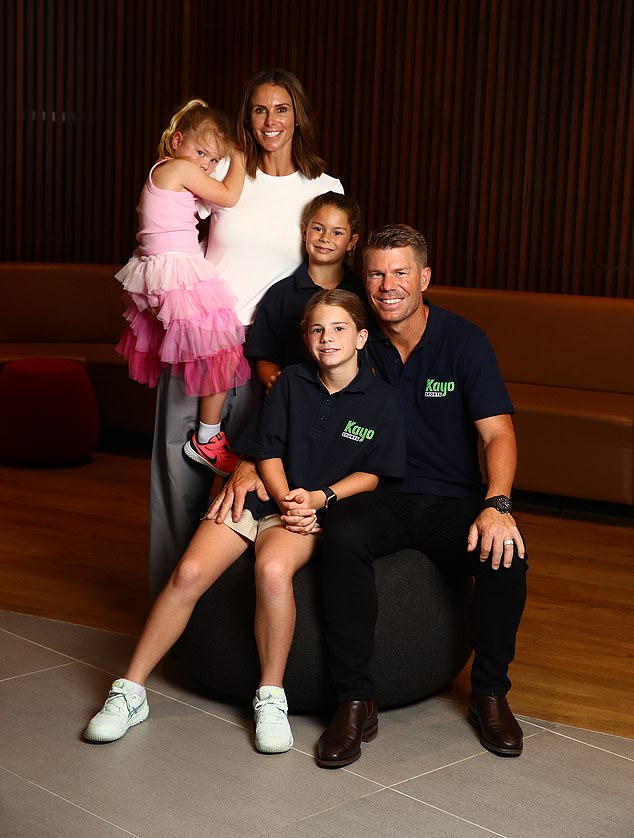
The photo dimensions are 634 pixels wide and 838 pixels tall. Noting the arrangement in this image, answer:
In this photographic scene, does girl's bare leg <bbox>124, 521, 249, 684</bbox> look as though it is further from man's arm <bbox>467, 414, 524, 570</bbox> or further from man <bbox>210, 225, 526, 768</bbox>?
man's arm <bbox>467, 414, 524, 570</bbox>

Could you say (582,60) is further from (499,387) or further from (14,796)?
(14,796)

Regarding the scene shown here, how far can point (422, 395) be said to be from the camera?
3.11 m

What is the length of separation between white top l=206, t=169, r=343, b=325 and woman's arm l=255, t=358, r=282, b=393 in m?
0.14

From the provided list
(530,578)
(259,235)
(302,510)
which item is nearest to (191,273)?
(259,235)

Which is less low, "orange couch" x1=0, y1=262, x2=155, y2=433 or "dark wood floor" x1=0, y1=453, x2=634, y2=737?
"orange couch" x1=0, y1=262, x2=155, y2=433

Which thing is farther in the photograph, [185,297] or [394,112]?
[394,112]

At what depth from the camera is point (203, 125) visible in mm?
3203

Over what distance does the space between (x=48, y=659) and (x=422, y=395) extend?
4.31 feet

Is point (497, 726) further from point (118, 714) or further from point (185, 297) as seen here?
point (185, 297)

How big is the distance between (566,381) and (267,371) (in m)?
2.71

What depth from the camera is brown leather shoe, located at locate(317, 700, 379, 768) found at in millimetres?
2662

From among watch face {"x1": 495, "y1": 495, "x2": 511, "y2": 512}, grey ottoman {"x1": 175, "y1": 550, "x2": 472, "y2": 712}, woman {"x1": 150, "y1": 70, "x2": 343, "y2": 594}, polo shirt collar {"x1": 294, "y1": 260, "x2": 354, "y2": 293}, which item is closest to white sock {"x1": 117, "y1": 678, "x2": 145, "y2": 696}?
grey ottoman {"x1": 175, "y1": 550, "x2": 472, "y2": 712}

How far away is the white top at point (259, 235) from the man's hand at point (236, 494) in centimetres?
51

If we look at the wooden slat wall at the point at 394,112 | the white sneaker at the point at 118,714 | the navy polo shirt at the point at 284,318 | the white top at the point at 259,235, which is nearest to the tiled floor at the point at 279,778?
the white sneaker at the point at 118,714
